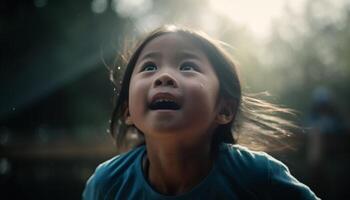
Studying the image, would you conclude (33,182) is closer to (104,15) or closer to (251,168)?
(104,15)

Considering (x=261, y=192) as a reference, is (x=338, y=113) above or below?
below

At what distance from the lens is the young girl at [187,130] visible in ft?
5.76

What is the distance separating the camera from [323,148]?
250 inches

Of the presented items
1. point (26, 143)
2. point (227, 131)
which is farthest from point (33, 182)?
point (227, 131)

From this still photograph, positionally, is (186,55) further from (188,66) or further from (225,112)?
(225,112)

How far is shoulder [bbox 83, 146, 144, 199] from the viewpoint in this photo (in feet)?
7.04

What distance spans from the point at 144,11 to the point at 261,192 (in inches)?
324

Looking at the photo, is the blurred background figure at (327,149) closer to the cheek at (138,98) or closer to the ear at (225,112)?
the ear at (225,112)

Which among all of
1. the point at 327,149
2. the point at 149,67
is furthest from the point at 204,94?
the point at 327,149

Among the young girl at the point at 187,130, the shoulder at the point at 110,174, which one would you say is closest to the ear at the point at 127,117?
the young girl at the point at 187,130

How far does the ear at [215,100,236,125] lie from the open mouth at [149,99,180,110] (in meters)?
0.30

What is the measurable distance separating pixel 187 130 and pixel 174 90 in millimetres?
156

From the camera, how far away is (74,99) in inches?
351

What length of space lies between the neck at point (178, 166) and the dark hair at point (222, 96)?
15cm
